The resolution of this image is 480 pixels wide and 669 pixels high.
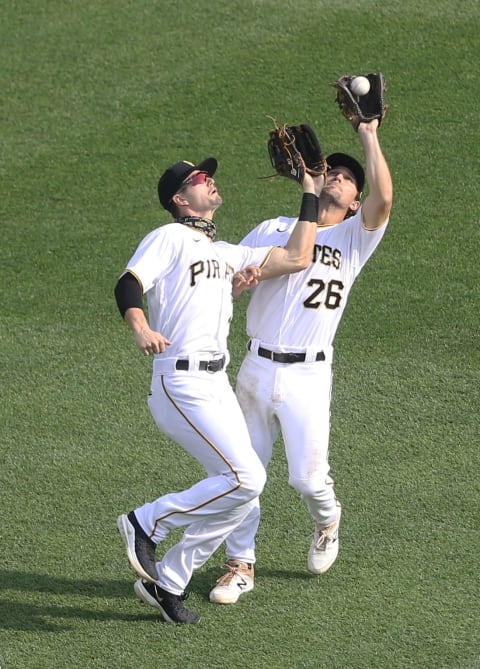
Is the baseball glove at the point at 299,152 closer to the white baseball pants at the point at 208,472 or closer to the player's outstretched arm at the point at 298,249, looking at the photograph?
the player's outstretched arm at the point at 298,249

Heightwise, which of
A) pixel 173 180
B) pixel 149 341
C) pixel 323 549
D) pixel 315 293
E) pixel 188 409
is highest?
pixel 173 180

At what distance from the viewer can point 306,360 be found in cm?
577

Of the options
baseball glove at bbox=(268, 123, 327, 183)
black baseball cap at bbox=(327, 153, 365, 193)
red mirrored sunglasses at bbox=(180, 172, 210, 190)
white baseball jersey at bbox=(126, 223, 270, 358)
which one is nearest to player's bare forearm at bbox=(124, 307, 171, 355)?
white baseball jersey at bbox=(126, 223, 270, 358)

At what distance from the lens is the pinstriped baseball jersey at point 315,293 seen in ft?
19.0

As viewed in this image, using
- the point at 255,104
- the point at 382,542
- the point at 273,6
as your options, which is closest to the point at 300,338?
the point at 382,542

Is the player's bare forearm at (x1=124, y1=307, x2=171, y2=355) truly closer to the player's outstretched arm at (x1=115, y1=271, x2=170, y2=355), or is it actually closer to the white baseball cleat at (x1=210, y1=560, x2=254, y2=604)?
the player's outstretched arm at (x1=115, y1=271, x2=170, y2=355)

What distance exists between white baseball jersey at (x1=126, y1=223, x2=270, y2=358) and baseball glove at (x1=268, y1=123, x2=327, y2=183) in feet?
2.16

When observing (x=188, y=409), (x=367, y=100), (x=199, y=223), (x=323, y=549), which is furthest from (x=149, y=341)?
A: (x=367, y=100)

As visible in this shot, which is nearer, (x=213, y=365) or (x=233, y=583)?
(x=213, y=365)

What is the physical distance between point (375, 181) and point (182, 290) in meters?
1.10

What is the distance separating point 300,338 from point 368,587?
4.20ft

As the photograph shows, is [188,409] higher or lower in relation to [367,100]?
lower

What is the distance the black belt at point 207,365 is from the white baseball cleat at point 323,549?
106cm

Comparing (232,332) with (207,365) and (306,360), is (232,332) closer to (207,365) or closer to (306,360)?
(306,360)
